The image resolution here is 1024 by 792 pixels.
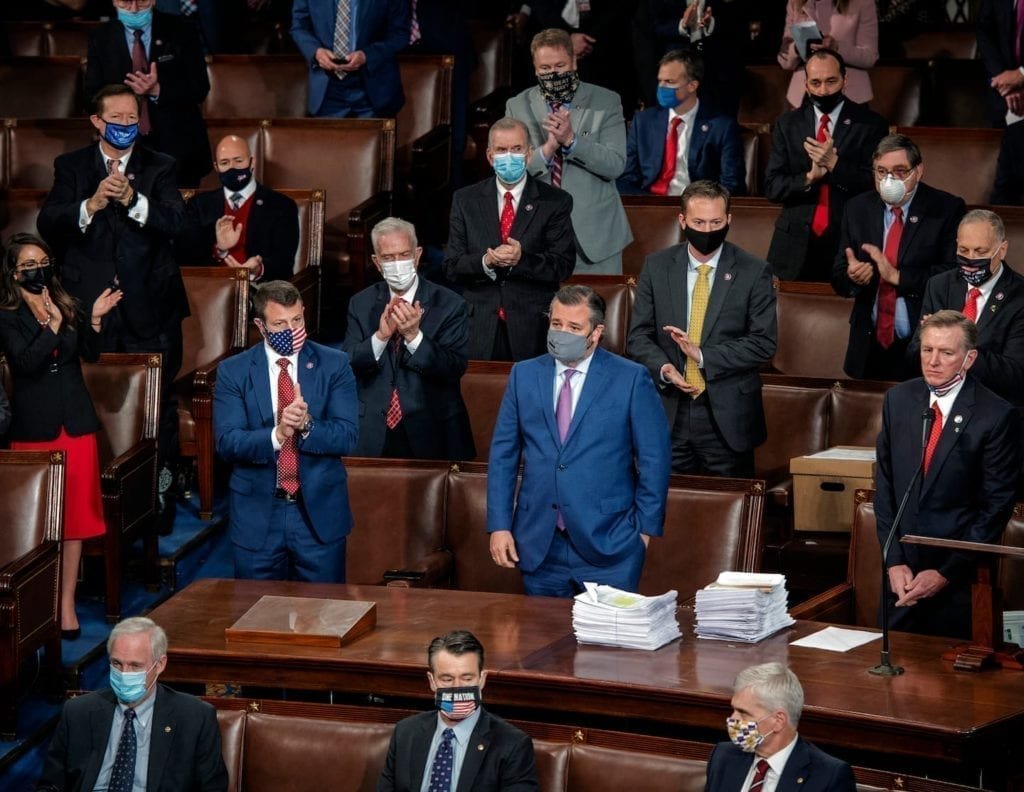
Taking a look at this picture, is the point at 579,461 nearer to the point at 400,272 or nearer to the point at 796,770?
the point at 400,272

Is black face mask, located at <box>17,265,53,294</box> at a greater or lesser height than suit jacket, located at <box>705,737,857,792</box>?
greater

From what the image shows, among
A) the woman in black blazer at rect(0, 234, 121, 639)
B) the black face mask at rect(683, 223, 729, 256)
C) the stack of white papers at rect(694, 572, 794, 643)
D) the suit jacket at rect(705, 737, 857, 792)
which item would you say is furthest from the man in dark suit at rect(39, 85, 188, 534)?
the suit jacket at rect(705, 737, 857, 792)

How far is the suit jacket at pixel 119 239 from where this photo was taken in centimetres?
645

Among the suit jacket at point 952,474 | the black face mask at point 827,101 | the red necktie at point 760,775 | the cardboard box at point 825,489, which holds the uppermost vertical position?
the black face mask at point 827,101

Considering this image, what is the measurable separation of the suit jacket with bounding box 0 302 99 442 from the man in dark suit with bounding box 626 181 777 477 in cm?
177

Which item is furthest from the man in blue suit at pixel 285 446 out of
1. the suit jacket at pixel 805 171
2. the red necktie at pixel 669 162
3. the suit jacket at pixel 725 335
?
the red necktie at pixel 669 162

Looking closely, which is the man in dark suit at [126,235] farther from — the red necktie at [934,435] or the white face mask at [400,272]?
the red necktie at [934,435]

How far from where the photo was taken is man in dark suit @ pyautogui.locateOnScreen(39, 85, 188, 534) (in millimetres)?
6395

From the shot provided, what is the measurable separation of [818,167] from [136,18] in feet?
9.33

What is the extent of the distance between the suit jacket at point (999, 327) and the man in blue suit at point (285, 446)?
177 centimetres

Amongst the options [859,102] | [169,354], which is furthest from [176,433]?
[859,102]

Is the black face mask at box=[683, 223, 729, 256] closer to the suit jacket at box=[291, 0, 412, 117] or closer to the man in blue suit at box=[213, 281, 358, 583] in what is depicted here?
the man in blue suit at box=[213, 281, 358, 583]

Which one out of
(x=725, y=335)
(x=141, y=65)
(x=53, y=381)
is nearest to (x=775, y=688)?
(x=725, y=335)

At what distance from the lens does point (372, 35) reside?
25.6 feet
